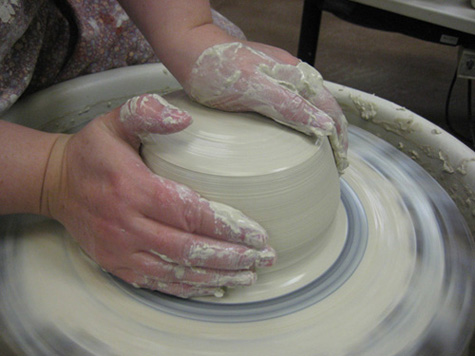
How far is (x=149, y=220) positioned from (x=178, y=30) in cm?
40

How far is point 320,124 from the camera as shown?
72 centimetres

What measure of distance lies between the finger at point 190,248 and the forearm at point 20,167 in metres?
0.22

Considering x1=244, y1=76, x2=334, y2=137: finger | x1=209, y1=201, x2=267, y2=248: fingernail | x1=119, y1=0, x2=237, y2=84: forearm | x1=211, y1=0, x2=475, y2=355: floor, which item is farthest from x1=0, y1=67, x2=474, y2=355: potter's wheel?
x1=211, y1=0, x2=475, y2=355: floor

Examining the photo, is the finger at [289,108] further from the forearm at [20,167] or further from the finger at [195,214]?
the forearm at [20,167]

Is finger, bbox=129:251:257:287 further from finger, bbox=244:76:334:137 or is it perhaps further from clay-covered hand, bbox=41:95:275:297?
finger, bbox=244:76:334:137

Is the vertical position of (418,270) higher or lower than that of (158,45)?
lower

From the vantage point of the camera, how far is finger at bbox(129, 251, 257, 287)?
67cm

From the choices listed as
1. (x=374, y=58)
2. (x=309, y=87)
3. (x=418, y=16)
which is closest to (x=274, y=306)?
(x=309, y=87)

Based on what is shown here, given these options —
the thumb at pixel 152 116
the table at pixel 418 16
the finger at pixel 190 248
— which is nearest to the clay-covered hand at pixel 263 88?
the thumb at pixel 152 116

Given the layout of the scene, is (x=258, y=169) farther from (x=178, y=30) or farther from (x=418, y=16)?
(x=418, y=16)

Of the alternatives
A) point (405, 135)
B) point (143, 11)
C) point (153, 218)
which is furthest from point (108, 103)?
point (405, 135)

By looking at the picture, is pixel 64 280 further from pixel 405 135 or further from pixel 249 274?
pixel 405 135

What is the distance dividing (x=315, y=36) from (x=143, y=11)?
1358 millimetres

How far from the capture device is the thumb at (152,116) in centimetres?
66
